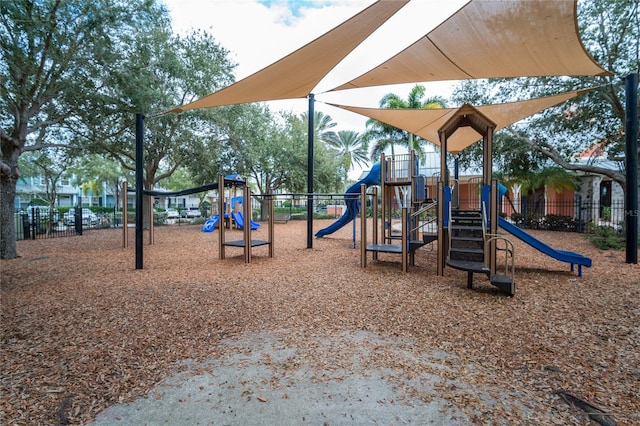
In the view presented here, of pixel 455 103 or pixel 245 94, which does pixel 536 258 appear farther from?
pixel 455 103

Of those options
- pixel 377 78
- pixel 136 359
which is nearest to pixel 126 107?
pixel 377 78

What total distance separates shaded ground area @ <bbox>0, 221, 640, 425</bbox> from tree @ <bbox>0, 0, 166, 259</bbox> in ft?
12.3

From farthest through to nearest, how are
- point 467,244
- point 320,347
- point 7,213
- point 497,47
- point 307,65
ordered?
point 7,213
point 467,244
point 307,65
point 497,47
point 320,347

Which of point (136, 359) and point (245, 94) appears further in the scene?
point (245, 94)

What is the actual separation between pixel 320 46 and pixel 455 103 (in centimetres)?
1182

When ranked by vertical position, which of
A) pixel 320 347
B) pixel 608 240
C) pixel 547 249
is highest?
pixel 547 249

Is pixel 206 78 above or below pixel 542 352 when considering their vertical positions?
above

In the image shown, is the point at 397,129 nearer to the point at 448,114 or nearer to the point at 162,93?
the point at 448,114

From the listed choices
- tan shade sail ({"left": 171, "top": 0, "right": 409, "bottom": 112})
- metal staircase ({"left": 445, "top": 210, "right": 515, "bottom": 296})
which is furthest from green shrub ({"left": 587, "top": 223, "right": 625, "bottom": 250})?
tan shade sail ({"left": 171, "top": 0, "right": 409, "bottom": 112})

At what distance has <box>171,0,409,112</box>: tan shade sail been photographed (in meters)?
4.66

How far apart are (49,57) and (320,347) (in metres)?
8.74

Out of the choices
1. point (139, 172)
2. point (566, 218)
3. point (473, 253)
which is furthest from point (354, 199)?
point (566, 218)

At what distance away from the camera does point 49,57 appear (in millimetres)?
7125

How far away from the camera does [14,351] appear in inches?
121
